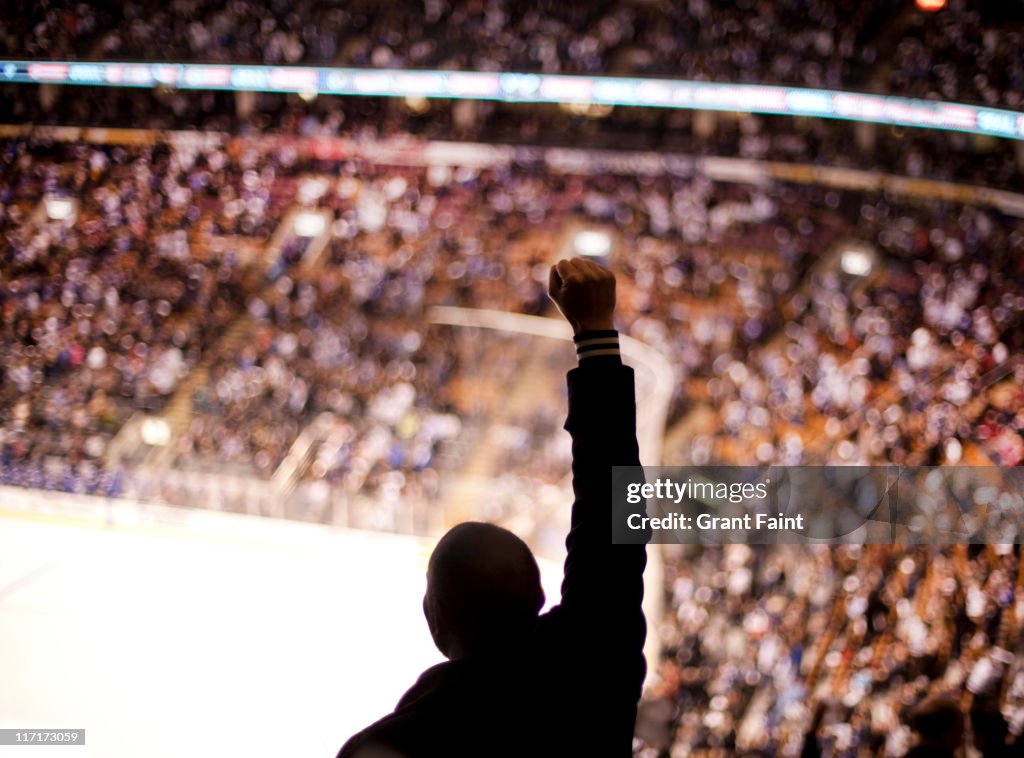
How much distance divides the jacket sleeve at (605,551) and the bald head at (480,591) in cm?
6

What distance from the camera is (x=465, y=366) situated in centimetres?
874

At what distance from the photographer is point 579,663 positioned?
98 cm

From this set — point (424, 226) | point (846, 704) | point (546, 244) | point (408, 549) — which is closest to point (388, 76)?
point (424, 226)

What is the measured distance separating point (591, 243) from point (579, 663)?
1029 centimetres

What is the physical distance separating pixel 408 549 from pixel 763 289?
6.12 m

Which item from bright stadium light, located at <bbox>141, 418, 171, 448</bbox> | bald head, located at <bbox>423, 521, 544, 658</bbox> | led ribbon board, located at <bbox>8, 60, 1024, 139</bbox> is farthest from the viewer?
led ribbon board, located at <bbox>8, 60, 1024, 139</bbox>

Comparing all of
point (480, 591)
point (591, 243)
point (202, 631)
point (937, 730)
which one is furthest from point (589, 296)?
point (591, 243)

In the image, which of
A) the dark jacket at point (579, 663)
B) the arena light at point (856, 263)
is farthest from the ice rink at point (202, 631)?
the arena light at point (856, 263)

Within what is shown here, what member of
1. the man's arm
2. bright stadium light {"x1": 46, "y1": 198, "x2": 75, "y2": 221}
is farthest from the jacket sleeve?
bright stadium light {"x1": 46, "y1": 198, "x2": 75, "y2": 221}

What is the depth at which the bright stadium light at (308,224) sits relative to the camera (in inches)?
435

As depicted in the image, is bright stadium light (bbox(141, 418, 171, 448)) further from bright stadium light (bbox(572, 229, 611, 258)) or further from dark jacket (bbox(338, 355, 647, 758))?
dark jacket (bbox(338, 355, 647, 758))

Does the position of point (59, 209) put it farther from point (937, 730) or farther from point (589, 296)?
point (937, 730)

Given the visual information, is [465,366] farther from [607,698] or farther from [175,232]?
[607,698]

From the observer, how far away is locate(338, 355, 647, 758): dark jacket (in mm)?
863
